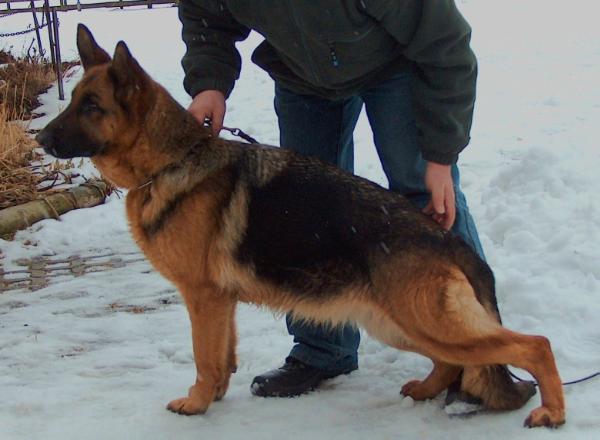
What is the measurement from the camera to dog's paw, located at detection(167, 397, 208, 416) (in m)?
3.24

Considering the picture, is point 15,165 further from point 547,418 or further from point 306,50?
point 547,418

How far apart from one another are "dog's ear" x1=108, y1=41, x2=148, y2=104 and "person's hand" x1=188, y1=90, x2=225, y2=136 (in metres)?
0.38

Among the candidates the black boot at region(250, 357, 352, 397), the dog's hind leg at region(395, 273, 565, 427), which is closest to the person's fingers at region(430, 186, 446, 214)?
the dog's hind leg at region(395, 273, 565, 427)

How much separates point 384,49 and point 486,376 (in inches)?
55.1

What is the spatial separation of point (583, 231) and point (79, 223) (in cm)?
419

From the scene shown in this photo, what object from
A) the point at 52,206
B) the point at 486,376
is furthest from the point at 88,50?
the point at 52,206

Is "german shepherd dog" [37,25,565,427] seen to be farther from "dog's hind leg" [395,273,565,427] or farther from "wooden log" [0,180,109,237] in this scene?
"wooden log" [0,180,109,237]

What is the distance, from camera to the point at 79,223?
649cm

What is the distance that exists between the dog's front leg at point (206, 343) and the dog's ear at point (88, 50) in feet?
3.68

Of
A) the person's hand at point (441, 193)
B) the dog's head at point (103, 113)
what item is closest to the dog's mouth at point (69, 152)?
the dog's head at point (103, 113)

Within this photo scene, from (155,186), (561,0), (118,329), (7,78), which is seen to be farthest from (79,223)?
(561,0)

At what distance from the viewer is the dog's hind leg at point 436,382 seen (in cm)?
322

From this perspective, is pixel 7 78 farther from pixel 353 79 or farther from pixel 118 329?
pixel 353 79

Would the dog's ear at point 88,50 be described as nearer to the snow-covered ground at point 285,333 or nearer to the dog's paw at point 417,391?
the snow-covered ground at point 285,333
